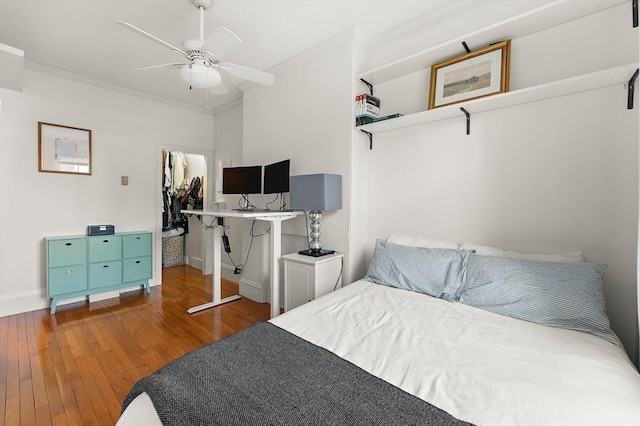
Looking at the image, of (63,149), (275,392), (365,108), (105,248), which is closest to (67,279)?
(105,248)

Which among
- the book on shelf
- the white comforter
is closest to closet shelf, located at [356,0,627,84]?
the book on shelf

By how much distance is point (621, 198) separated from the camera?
163 centimetres

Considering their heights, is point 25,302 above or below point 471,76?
below

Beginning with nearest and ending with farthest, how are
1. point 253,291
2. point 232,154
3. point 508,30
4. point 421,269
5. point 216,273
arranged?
point 508,30, point 421,269, point 216,273, point 253,291, point 232,154

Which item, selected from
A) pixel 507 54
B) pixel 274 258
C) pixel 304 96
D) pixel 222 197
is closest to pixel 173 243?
pixel 222 197

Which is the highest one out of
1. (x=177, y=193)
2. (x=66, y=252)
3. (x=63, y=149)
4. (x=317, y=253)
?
(x=63, y=149)

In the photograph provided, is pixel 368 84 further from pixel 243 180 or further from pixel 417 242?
pixel 243 180

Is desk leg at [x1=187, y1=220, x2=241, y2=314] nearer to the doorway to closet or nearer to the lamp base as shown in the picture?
the lamp base

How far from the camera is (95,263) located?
3.33 meters

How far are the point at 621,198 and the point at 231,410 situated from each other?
225 centimetres

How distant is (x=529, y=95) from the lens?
1.80m

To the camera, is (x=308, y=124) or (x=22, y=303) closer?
(x=308, y=124)

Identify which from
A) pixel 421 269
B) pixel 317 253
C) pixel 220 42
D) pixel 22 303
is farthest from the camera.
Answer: pixel 22 303

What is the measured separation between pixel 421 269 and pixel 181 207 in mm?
4610
